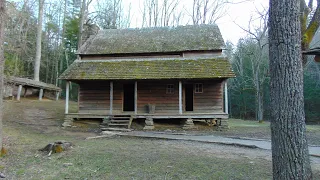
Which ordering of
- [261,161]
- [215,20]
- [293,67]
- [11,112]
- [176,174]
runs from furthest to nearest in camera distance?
1. [215,20]
2. [11,112]
3. [261,161]
4. [176,174]
5. [293,67]

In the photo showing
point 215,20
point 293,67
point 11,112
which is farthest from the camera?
point 215,20

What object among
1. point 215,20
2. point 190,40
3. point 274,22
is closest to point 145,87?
point 190,40

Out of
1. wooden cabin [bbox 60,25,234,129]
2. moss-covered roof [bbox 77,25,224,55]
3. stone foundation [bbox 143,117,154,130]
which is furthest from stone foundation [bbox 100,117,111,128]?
moss-covered roof [bbox 77,25,224,55]

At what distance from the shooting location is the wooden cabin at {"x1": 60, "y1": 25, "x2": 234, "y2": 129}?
15.4 meters

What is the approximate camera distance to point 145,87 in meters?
17.0

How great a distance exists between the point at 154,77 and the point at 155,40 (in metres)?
4.76

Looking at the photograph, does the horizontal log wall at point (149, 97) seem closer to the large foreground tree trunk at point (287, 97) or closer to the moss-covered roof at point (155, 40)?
the moss-covered roof at point (155, 40)

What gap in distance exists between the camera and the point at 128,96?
1917cm

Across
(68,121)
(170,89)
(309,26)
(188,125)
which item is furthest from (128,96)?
(309,26)

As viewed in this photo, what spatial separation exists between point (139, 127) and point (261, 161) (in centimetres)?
961

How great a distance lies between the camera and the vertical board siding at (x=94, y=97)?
55.8 ft

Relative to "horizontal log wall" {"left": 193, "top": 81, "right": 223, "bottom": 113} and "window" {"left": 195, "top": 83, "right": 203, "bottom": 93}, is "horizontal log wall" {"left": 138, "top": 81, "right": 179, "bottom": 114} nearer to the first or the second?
"window" {"left": 195, "top": 83, "right": 203, "bottom": 93}

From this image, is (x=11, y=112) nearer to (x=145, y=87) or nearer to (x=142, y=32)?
(x=145, y=87)

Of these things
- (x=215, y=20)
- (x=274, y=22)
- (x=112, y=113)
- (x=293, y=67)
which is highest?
(x=215, y=20)
